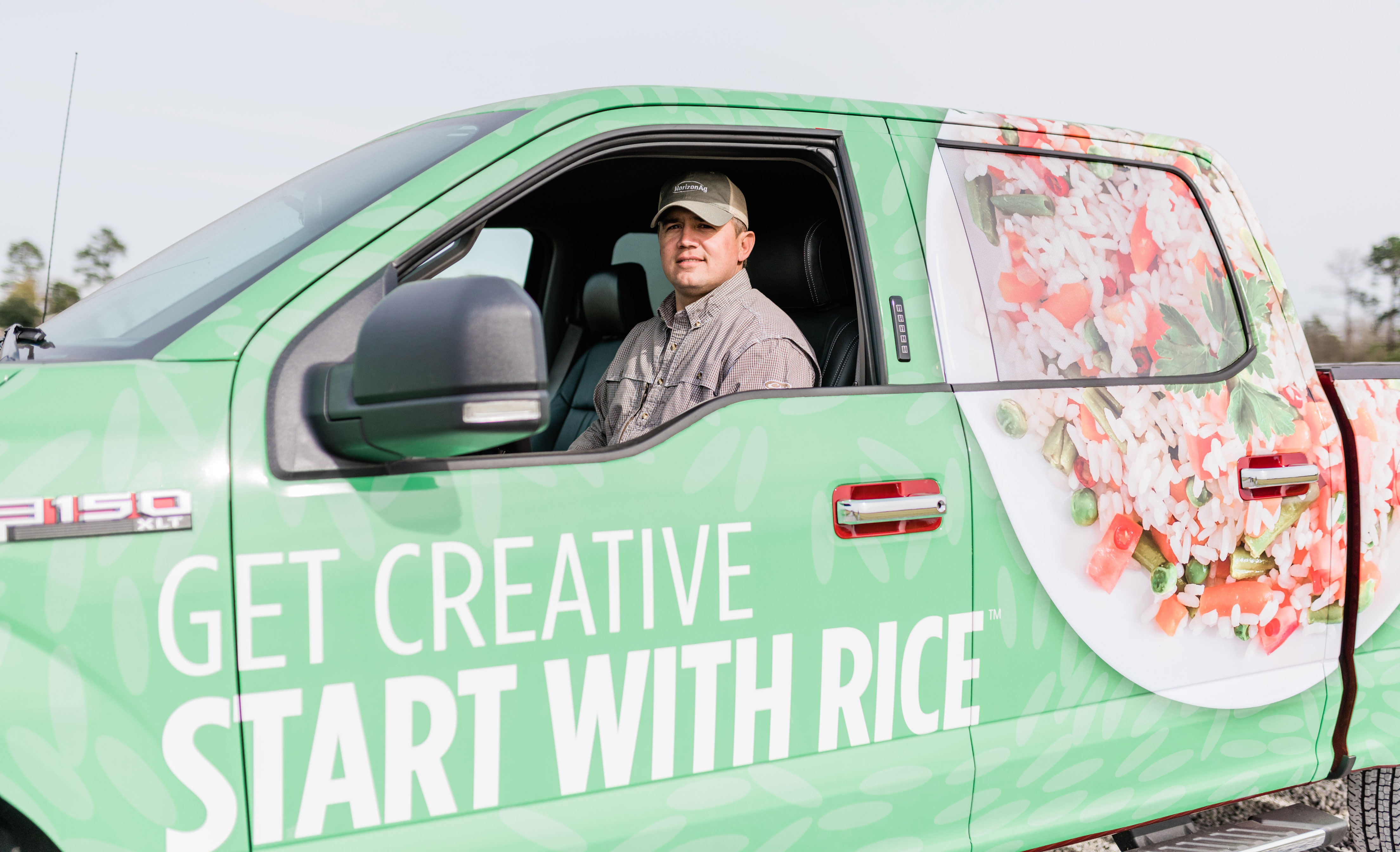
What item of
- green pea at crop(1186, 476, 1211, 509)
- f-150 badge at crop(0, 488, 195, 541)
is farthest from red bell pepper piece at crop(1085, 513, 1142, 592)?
f-150 badge at crop(0, 488, 195, 541)

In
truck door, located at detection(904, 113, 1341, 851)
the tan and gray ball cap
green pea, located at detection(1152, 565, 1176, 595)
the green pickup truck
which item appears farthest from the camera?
the tan and gray ball cap

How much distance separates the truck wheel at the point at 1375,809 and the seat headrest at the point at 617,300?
231 centimetres

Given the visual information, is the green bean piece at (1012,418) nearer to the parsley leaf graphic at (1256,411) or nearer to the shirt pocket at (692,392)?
the parsley leaf graphic at (1256,411)

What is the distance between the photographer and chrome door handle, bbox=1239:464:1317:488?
7.13 feet

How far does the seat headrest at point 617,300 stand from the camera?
333 centimetres

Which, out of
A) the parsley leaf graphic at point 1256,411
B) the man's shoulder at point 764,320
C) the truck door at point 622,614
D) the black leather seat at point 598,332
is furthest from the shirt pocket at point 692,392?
the parsley leaf graphic at point 1256,411

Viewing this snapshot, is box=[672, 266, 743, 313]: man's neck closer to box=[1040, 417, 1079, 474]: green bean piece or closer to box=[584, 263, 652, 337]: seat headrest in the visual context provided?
box=[584, 263, 652, 337]: seat headrest

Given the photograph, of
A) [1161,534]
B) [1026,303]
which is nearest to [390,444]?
[1026,303]

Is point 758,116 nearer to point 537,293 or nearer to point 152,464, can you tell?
point 152,464

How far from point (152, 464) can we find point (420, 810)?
1.99 feet

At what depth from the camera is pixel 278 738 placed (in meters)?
1.42

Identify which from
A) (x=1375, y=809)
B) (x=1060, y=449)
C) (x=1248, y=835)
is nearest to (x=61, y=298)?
(x=1060, y=449)

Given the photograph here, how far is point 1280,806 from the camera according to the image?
143 inches

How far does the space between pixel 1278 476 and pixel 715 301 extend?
1.30m
